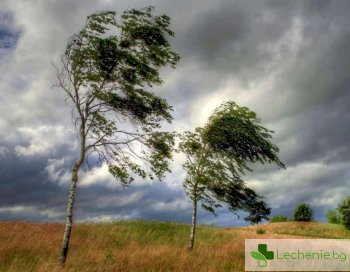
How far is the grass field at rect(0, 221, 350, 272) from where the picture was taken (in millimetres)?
11312

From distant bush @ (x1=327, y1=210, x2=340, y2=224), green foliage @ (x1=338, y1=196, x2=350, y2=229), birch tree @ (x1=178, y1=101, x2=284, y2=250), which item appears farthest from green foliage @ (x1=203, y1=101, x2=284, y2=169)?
distant bush @ (x1=327, y1=210, x2=340, y2=224)

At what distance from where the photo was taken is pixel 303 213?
45938mm

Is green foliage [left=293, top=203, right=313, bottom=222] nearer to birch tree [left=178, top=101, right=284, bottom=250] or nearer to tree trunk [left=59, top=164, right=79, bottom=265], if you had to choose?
birch tree [left=178, top=101, right=284, bottom=250]

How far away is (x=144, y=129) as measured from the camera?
13.1m

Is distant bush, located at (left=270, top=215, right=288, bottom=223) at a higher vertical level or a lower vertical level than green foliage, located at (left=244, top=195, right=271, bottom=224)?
higher

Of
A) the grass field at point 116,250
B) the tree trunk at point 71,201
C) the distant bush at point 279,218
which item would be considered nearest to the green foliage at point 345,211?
the distant bush at point 279,218

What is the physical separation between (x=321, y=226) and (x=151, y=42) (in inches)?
1452

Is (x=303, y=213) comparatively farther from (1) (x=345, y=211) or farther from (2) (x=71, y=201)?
(2) (x=71, y=201)

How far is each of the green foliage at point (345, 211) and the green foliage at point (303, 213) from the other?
4.83m

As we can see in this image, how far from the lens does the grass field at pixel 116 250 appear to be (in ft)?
37.1

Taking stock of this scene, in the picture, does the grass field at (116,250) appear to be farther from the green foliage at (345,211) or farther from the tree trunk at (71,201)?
the green foliage at (345,211)

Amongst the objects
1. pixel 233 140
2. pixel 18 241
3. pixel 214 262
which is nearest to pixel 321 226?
pixel 233 140

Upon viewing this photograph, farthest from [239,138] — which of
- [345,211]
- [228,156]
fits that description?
[345,211]

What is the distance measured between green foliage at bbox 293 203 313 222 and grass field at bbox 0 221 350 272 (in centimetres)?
2201
